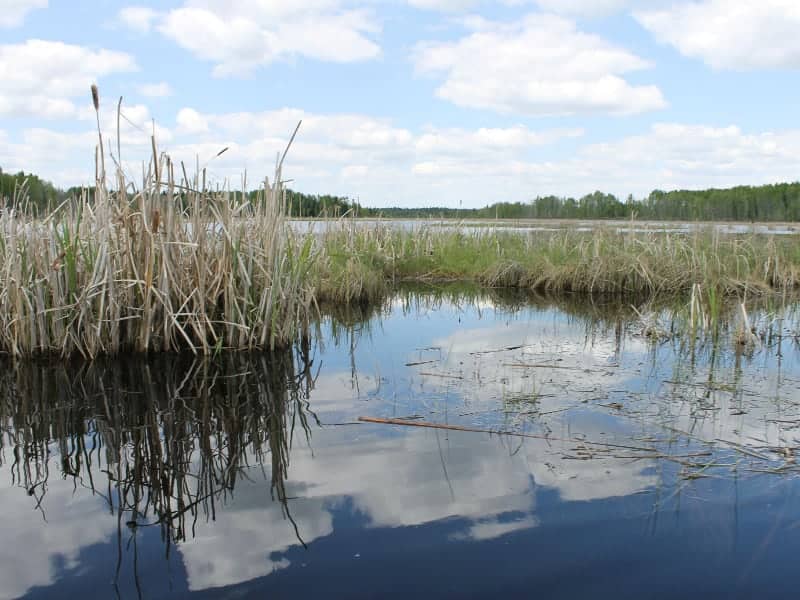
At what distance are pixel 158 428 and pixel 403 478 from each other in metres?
1.75

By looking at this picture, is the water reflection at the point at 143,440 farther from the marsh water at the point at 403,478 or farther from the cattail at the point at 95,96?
the cattail at the point at 95,96

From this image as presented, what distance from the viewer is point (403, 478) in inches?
128

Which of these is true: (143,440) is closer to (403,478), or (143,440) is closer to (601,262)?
(403,478)

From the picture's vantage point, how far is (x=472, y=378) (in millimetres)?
5156

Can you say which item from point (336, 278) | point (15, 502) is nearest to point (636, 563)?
point (15, 502)

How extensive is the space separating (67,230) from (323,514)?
4.32 m

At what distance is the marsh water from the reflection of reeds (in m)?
0.02

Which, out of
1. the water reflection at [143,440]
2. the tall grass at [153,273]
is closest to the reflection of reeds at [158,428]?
the water reflection at [143,440]

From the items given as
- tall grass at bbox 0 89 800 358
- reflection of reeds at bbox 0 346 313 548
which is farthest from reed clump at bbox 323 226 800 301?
reflection of reeds at bbox 0 346 313 548

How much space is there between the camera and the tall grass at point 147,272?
545 centimetres

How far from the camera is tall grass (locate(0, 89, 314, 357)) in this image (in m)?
5.45

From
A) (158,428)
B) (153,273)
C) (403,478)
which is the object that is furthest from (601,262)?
(158,428)

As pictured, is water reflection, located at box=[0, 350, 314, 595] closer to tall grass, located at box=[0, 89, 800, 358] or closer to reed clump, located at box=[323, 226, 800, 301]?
tall grass, located at box=[0, 89, 800, 358]

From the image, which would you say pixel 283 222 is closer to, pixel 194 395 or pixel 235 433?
pixel 194 395
